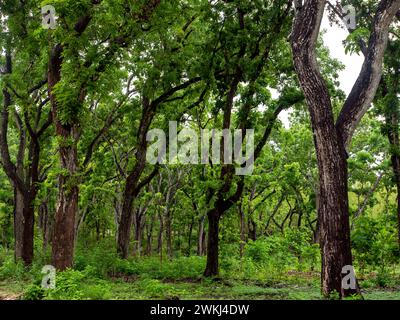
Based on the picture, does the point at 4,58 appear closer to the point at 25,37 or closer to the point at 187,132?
the point at 25,37

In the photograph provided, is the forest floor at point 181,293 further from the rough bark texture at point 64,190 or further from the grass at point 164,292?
the rough bark texture at point 64,190

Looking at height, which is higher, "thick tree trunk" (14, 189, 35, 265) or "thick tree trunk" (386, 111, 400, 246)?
"thick tree trunk" (386, 111, 400, 246)

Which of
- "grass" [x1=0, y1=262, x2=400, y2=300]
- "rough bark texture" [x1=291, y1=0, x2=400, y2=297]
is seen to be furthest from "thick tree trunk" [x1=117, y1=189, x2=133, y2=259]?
"rough bark texture" [x1=291, y1=0, x2=400, y2=297]

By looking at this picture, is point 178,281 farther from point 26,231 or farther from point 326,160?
point 326,160

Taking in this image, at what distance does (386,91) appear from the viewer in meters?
15.5

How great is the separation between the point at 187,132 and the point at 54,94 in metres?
12.9

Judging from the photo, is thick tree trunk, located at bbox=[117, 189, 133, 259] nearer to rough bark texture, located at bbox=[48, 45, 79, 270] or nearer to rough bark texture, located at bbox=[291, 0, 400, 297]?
rough bark texture, located at bbox=[48, 45, 79, 270]

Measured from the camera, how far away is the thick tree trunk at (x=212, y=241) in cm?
1568

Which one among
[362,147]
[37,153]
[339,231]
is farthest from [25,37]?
[362,147]

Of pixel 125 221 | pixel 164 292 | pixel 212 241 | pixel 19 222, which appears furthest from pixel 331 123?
pixel 19 222

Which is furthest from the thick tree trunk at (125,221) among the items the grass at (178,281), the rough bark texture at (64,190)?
the rough bark texture at (64,190)

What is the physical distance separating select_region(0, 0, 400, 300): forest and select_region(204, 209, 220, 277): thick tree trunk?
0.05 metres

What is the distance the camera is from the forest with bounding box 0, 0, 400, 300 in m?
9.02

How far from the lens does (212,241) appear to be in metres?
15.8
